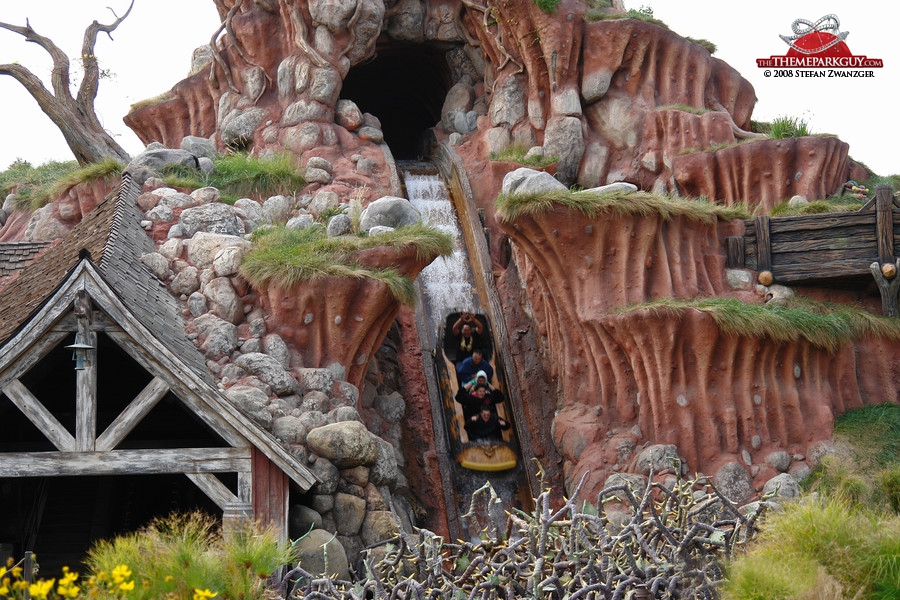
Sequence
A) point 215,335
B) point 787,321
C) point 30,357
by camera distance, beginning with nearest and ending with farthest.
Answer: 1. point 30,357
2. point 215,335
3. point 787,321

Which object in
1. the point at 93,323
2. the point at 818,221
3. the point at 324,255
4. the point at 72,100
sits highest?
the point at 72,100

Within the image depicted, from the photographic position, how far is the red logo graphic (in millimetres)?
20875

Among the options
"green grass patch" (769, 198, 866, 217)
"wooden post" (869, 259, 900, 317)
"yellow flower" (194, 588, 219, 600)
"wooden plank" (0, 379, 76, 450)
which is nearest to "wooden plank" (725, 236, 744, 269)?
"green grass patch" (769, 198, 866, 217)

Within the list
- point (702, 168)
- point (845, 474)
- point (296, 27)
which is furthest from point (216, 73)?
point (845, 474)

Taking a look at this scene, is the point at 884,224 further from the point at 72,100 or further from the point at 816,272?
the point at 72,100

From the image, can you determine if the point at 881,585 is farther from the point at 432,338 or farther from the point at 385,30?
the point at 385,30

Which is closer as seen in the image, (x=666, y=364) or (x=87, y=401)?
(x=87, y=401)

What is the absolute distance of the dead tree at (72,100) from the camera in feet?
65.2

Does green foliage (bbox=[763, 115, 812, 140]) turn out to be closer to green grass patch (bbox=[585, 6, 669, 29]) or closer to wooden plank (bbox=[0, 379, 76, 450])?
green grass patch (bbox=[585, 6, 669, 29])

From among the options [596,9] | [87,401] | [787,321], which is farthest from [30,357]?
[596,9]

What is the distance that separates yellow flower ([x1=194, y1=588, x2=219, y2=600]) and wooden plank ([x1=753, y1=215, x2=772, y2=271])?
34.2 feet

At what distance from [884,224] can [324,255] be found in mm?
7816

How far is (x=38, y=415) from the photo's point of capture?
999 centimetres

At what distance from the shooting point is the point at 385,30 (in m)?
22.2
